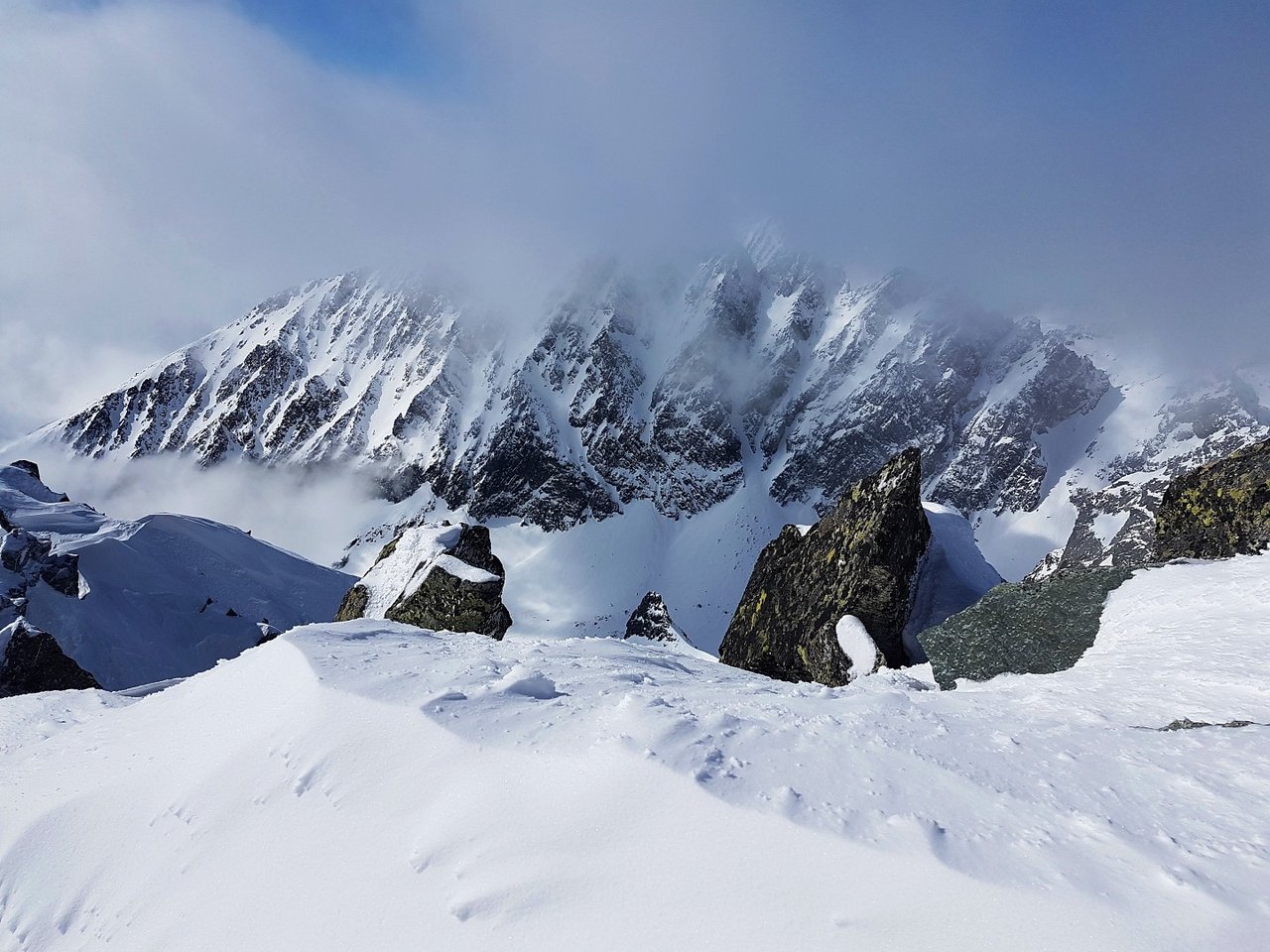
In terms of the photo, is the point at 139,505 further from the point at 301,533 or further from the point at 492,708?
the point at 492,708

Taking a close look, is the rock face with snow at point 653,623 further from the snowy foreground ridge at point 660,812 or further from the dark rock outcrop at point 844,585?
the snowy foreground ridge at point 660,812

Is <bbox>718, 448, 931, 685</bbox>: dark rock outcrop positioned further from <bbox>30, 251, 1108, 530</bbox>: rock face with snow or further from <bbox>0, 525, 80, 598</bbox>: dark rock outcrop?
<bbox>30, 251, 1108, 530</bbox>: rock face with snow

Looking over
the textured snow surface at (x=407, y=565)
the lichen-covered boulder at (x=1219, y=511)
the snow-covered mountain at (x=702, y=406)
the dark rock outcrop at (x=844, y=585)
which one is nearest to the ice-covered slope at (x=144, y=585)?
the textured snow surface at (x=407, y=565)

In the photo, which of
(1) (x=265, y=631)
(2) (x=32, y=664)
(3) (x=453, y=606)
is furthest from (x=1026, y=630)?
(1) (x=265, y=631)

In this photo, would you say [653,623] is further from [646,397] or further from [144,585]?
[646,397]

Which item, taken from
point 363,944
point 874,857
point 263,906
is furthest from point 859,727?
point 263,906

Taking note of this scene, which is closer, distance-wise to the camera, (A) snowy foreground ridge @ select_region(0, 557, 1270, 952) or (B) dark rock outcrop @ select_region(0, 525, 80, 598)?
(A) snowy foreground ridge @ select_region(0, 557, 1270, 952)

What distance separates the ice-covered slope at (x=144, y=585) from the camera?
38500 mm

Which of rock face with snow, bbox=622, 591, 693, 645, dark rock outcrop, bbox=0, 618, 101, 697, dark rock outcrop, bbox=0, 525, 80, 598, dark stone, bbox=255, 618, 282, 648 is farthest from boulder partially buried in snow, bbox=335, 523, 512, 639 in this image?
dark rock outcrop, bbox=0, 525, 80, 598

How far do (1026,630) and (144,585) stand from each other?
189 feet

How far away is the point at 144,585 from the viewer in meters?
47.8

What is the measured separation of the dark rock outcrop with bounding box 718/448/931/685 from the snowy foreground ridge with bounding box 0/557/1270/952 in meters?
5.29

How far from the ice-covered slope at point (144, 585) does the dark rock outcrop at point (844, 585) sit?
1550 inches

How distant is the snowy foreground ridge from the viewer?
330 cm
